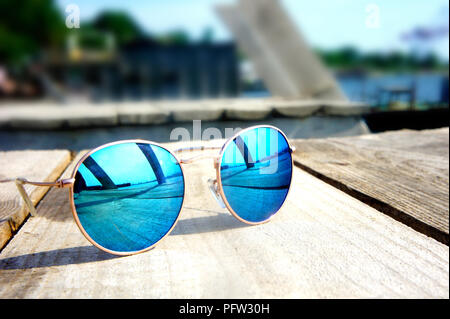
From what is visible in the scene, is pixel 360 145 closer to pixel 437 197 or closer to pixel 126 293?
pixel 437 197

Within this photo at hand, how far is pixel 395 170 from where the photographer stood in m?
0.71

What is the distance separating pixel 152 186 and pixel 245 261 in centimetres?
16

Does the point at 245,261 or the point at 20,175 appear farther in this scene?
the point at 20,175

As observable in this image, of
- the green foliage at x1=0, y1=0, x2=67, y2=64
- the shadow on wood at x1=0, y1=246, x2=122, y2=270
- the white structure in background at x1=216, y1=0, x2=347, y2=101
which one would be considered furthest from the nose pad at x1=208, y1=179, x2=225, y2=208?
the green foliage at x1=0, y1=0, x2=67, y2=64

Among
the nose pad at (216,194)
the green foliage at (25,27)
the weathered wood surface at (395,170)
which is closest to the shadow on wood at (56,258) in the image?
the nose pad at (216,194)

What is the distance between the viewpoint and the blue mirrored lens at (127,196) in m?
0.40

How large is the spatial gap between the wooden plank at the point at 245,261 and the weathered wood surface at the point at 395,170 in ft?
0.12

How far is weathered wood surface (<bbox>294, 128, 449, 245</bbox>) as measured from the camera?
475mm

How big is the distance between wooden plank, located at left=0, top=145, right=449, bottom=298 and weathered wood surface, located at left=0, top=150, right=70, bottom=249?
0.8 inches

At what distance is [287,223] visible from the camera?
0.47 m

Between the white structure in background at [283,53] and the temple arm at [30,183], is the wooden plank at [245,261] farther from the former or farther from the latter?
the white structure in background at [283,53]

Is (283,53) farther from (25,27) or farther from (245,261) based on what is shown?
(25,27)

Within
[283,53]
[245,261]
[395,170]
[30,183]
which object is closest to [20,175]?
[30,183]
